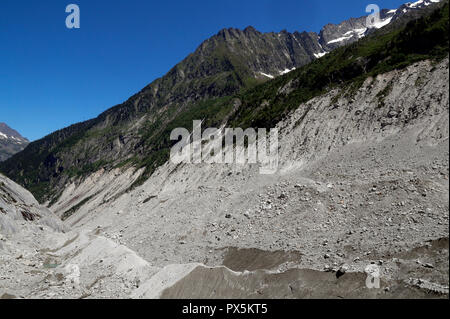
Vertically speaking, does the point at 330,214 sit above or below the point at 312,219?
above

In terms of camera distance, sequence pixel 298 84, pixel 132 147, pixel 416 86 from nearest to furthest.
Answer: pixel 416 86
pixel 298 84
pixel 132 147

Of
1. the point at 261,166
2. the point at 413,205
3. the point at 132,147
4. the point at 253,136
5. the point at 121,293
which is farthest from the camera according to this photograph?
the point at 132,147

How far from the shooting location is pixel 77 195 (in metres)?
142

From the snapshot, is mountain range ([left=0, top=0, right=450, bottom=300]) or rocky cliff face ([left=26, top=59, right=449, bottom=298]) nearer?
rocky cliff face ([left=26, top=59, right=449, bottom=298])

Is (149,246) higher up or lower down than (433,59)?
lower down

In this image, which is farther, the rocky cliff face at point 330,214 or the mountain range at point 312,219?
the mountain range at point 312,219

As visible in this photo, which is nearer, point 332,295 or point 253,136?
point 332,295

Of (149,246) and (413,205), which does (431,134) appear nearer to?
(413,205)

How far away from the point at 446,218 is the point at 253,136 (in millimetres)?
39802

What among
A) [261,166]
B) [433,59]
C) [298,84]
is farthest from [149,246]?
[298,84]

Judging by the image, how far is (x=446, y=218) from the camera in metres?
16.0

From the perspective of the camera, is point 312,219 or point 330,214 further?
point 312,219
